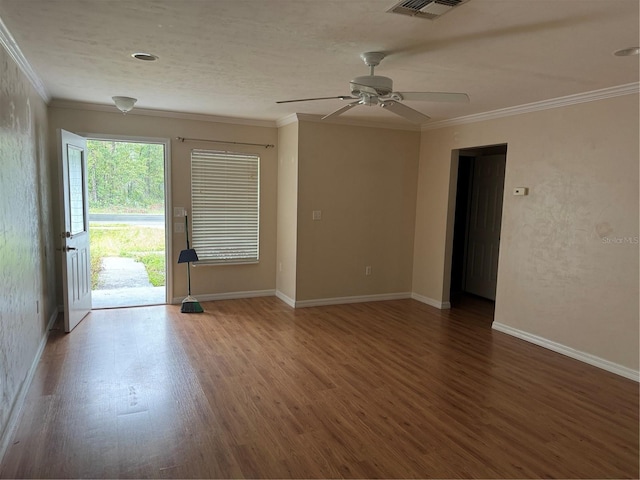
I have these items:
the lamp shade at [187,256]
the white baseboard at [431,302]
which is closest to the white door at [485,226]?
the white baseboard at [431,302]

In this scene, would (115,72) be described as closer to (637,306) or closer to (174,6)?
(174,6)

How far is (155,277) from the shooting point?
725 cm

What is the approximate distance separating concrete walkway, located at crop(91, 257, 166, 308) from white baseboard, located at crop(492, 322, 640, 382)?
4.20m

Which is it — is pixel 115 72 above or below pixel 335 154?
above

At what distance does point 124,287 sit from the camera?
6316 millimetres

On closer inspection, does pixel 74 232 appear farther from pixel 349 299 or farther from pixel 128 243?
pixel 128 243

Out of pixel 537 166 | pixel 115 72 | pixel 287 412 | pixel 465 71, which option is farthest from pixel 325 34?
pixel 537 166

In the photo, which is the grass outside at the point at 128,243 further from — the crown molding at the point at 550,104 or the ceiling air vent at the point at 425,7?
the ceiling air vent at the point at 425,7

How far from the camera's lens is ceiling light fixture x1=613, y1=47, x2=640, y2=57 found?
262 cm

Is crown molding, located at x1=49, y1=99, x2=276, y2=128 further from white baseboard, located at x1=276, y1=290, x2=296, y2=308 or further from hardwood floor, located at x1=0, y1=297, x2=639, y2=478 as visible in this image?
hardwood floor, located at x1=0, y1=297, x2=639, y2=478

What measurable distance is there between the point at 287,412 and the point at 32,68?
129 inches

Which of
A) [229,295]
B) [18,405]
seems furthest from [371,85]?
[229,295]

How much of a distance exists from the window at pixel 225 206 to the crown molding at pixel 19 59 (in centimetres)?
181

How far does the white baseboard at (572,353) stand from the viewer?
3.53m
